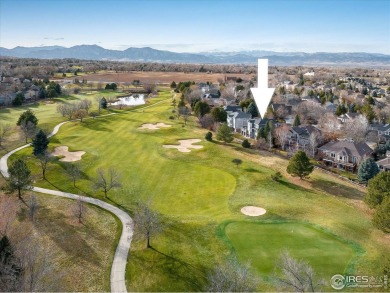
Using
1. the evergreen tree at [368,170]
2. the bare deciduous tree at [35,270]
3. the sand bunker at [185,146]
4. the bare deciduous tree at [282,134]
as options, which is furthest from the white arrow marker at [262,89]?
the bare deciduous tree at [282,134]

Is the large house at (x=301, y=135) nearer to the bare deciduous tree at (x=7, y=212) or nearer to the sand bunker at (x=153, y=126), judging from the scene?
the sand bunker at (x=153, y=126)

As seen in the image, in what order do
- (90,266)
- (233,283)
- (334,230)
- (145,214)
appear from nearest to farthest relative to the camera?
(233,283) → (90,266) → (145,214) → (334,230)

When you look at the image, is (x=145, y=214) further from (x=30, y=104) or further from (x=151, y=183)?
(x=30, y=104)

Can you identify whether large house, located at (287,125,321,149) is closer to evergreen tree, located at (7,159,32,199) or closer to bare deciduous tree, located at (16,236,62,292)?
evergreen tree, located at (7,159,32,199)

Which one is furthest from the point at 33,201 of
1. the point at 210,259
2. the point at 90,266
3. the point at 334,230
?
the point at 334,230

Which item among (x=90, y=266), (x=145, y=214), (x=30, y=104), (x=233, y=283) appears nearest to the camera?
(x=233, y=283)

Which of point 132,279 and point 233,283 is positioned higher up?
point 233,283
